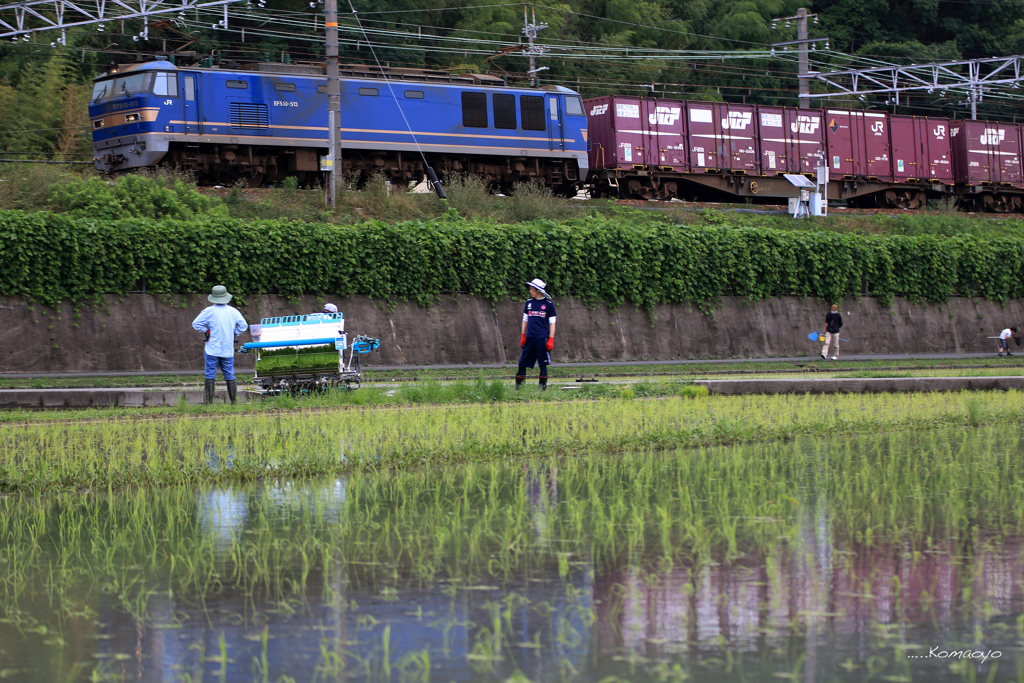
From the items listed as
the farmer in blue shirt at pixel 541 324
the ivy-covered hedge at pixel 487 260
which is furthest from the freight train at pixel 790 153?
the farmer in blue shirt at pixel 541 324

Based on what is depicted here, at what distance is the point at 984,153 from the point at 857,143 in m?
7.03

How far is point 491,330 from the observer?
2625 centimetres

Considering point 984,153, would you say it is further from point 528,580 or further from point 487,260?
point 528,580

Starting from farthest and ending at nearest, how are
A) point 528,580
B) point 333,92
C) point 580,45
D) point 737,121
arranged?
point 580,45 < point 737,121 < point 333,92 < point 528,580

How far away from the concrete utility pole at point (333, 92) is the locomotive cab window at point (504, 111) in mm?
8831

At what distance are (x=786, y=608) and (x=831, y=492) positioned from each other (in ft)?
9.71

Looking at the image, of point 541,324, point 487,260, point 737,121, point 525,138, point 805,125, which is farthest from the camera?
point 805,125

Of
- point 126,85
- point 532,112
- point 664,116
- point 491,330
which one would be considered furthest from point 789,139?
point 126,85

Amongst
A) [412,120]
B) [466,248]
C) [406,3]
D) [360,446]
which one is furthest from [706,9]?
[360,446]

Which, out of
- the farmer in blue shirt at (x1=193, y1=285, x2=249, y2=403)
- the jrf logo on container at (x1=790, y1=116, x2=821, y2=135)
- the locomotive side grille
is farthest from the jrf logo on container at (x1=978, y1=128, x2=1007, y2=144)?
the farmer in blue shirt at (x1=193, y1=285, x2=249, y2=403)

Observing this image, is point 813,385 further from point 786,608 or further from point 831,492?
point 786,608

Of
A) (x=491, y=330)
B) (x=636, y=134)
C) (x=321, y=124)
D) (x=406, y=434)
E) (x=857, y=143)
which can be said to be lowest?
(x=406, y=434)

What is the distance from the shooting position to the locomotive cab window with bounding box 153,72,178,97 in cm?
2794

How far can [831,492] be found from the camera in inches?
303
